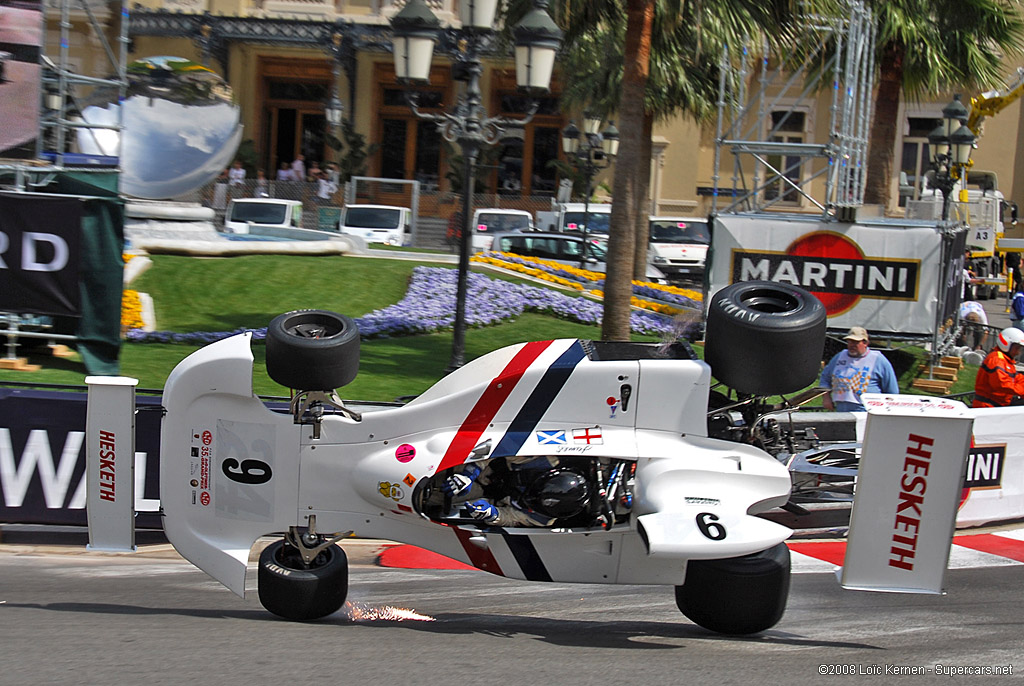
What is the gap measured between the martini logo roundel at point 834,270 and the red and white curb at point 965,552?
6.05 metres

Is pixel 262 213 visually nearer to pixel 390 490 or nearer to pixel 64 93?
pixel 64 93

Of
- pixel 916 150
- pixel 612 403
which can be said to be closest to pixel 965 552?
pixel 612 403

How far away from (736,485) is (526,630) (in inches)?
58.9

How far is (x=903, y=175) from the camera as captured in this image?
39375 millimetres

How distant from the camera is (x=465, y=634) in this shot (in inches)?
240

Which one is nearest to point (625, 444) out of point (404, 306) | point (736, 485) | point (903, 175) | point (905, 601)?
point (736, 485)

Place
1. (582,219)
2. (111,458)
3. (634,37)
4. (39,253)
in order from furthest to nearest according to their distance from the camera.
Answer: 1. (582,219)
2. (634,37)
3. (39,253)
4. (111,458)

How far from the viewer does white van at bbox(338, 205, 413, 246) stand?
29125 millimetres

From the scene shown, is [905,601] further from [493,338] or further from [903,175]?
[903,175]

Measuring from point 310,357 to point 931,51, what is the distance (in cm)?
1896

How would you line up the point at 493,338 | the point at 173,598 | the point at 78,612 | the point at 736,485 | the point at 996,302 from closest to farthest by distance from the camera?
the point at 736,485
the point at 78,612
the point at 173,598
the point at 493,338
the point at 996,302

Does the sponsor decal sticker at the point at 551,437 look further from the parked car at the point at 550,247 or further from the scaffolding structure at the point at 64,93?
the parked car at the point at 550,247

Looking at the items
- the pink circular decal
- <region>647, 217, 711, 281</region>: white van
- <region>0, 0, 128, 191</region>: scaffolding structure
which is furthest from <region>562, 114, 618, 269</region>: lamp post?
the pink circular decal

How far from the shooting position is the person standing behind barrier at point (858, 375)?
9.70 metres
